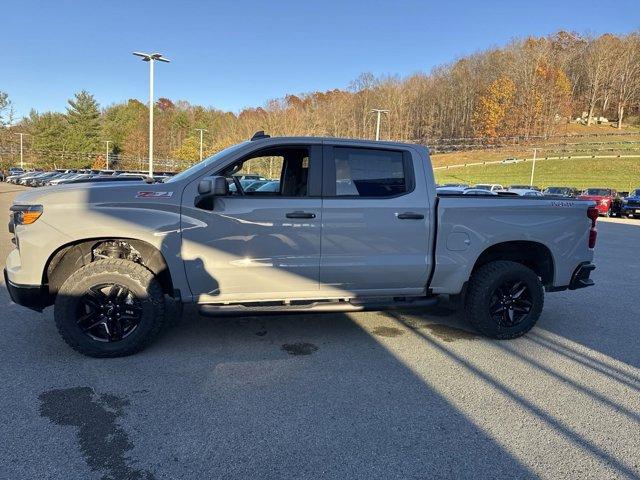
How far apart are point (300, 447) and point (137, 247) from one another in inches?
94.1

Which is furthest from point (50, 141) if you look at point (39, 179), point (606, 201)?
point (606, 201)

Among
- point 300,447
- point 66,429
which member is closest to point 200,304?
point 66,429

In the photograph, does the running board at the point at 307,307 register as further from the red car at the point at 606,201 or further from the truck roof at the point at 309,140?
the red car at the point at 606,201

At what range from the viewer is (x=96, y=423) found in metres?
3.14

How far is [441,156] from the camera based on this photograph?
80.1 metres

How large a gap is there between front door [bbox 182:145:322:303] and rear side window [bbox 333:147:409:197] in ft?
0.74

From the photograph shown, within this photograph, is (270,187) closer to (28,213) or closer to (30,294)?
(28,213)

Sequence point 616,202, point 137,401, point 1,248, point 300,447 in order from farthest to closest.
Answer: point 616,202 → point 1,248 → point 137,401 → point 300,447

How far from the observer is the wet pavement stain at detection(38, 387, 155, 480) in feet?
8.77

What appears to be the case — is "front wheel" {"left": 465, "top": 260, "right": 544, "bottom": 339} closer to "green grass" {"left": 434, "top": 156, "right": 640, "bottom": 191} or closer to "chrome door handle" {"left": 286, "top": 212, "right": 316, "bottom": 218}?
"chrome door handle" {"left": 286, "top": 212, "right": 316, "bottom": 218}

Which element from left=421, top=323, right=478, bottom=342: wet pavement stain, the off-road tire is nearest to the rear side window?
left=421, top=323, right=478, bottom=342: wet pavement stain

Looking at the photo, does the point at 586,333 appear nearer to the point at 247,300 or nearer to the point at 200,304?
the point at 247,300

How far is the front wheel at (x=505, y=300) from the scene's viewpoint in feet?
16.1

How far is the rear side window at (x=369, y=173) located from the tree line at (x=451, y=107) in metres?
68.2
